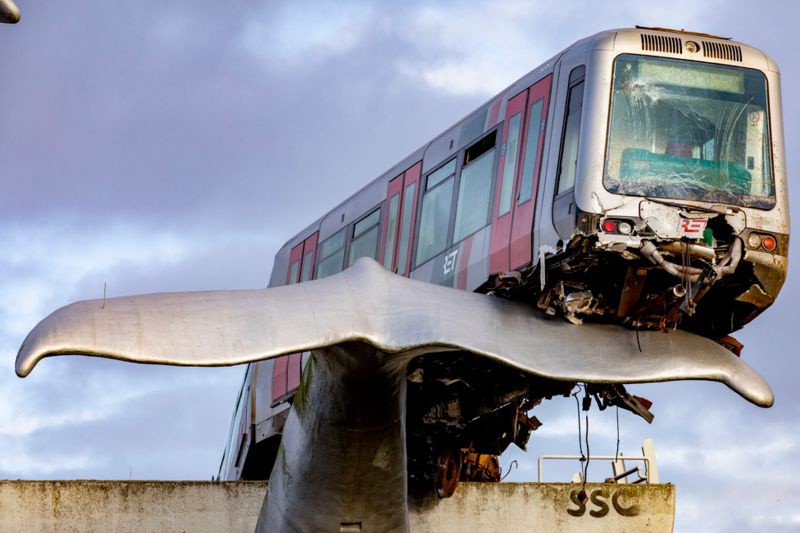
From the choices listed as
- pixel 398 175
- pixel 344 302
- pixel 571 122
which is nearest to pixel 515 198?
pixel 571 122

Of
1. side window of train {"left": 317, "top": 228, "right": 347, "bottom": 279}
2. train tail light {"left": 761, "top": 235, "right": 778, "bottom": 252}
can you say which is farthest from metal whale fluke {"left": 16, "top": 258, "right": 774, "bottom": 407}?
side window of train {"left": 317, "top": 228, "right": 347, "bottom": 279}

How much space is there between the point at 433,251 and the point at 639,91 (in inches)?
135

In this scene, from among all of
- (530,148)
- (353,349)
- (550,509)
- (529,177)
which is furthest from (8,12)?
(550,509)

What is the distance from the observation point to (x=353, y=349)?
1009cm

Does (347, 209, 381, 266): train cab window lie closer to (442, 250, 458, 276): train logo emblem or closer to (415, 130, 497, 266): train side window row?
(415, 130, 497, 266): train side window row

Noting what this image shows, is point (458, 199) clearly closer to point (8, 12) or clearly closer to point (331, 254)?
point (331, 254)

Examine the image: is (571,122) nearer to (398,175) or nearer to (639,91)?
(639,91)

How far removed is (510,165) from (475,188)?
0.89 meters

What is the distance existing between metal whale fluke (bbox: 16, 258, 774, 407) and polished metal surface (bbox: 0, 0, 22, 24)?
1591 mm

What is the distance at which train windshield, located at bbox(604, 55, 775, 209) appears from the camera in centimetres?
1415

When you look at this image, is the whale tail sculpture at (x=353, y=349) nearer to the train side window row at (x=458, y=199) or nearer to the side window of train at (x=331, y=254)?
the train side window row at (x=458, y=199)

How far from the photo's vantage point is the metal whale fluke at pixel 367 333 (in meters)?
8.45

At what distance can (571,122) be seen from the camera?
49.0 ft

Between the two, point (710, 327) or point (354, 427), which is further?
point (710, 327)
